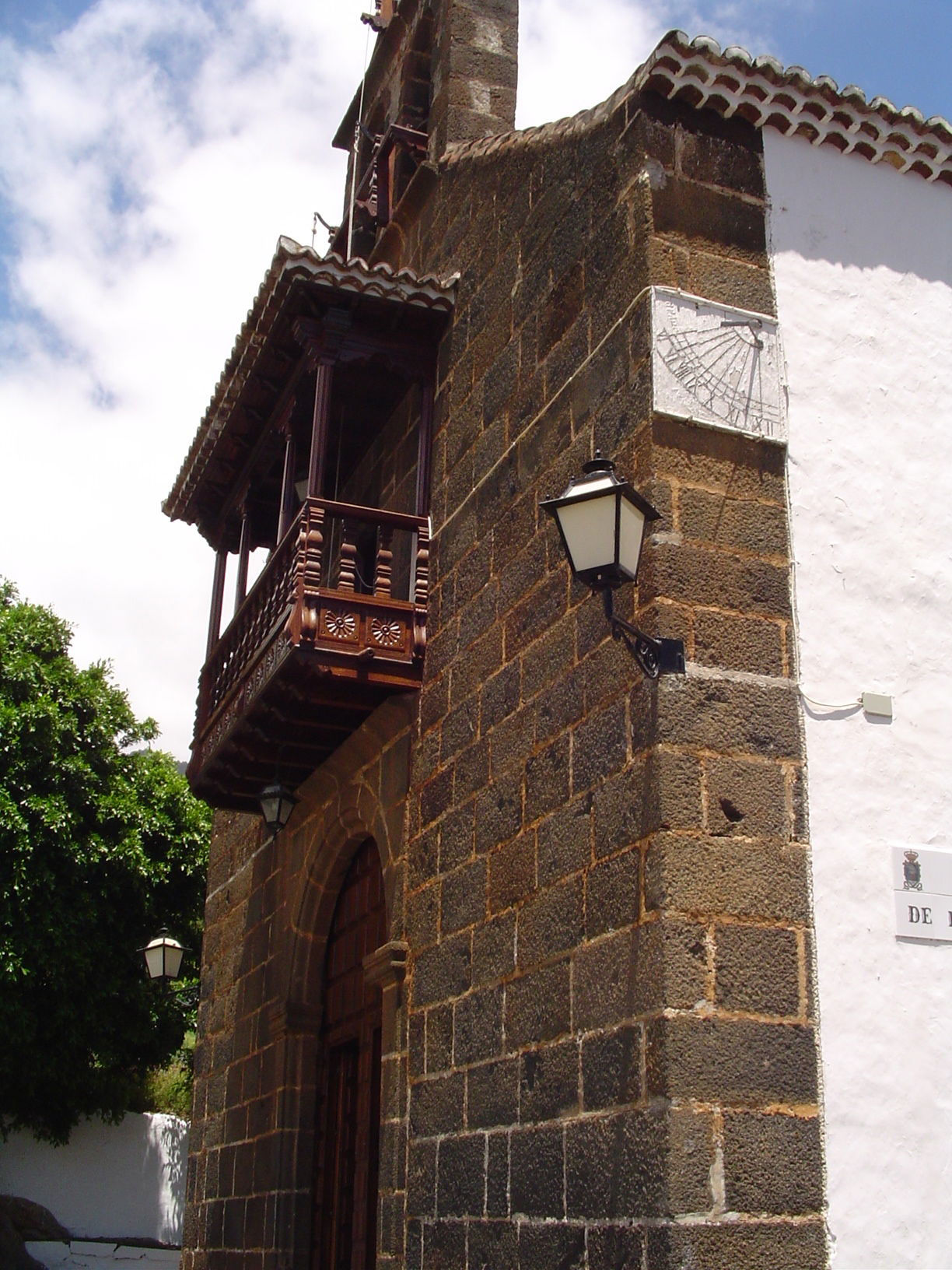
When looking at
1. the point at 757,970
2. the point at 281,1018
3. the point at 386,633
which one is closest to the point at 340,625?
the point at 386,633

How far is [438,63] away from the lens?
34.0 ft

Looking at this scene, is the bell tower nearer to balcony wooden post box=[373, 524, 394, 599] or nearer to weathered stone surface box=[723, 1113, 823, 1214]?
balcony wooden post box=[373, 524, 394, 599]

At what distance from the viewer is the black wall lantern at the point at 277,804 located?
896 centimetres

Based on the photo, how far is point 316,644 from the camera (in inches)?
287

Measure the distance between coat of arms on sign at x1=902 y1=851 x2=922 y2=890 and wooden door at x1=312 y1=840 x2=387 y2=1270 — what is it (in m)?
3.57

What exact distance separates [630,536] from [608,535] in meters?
0.12

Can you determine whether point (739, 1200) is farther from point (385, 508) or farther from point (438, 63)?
point (438, 63)

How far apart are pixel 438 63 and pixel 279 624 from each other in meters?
4.92

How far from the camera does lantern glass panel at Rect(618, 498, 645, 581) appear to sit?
17.1ft

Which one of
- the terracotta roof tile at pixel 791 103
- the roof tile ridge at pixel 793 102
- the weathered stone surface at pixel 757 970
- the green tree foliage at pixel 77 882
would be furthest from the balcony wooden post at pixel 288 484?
the green tree foliage at pixel 77 882

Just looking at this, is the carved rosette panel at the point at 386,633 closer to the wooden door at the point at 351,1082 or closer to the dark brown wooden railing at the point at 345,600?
the dark brown wooden railing at the point at 345,600

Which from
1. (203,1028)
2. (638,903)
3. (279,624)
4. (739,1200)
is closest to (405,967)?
(279,624)

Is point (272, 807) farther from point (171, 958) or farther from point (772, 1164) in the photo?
point (772, 1164)

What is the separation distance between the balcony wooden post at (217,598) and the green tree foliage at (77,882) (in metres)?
6.54
